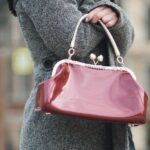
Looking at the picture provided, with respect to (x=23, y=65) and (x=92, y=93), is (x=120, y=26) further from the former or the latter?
(x=23, y=65)

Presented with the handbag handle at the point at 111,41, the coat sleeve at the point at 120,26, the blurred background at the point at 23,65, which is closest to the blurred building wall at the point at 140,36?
the blurred background at the point at 23,65

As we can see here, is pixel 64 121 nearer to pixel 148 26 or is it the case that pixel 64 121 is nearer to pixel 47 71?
pixel 47 71

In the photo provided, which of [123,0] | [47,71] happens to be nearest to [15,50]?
[123,0]

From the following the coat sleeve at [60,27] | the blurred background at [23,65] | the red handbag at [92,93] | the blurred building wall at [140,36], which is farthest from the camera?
the blurred building wall at [140,36]

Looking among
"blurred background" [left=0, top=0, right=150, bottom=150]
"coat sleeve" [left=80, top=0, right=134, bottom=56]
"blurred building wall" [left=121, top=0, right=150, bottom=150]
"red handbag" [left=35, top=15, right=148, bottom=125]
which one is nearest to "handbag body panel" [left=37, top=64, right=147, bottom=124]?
"red handbag" [left=35, top=15, right=148, bottom=125]

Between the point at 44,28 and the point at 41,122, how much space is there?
0.88 feet

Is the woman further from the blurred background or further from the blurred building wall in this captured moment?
the blurred building wall

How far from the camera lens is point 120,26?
227 cm

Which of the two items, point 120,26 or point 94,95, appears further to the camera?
point 120,26

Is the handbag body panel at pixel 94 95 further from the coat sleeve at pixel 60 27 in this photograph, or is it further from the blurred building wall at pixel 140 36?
the blurred building wall at pixel 140 36

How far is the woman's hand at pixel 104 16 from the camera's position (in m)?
2.23

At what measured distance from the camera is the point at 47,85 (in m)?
2.12

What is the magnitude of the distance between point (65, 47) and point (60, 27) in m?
0.06

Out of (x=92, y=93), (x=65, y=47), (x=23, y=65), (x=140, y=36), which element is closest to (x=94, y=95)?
(x=92, y=93)
